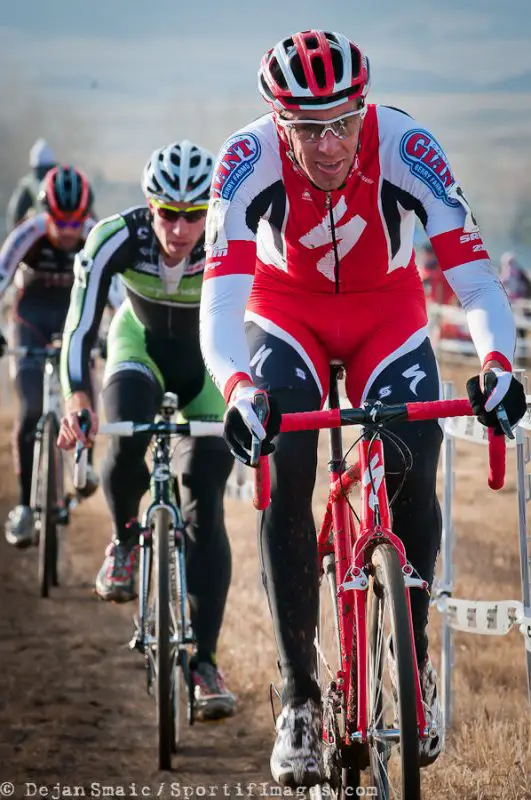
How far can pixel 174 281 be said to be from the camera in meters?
5.70

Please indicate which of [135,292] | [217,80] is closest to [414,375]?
[135,292]

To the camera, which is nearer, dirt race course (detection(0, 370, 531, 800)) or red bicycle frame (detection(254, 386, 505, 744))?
red bicycle frame (detection(254, 386, 505, 744))

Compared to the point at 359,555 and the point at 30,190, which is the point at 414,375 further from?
the point at 30,190

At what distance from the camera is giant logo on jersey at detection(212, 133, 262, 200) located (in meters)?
3.73

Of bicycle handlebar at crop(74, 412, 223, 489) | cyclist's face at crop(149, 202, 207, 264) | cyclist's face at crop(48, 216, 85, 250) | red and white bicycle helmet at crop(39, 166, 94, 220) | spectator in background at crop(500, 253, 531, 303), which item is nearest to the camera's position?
bicycle handlebar at crop(74, 412, 223, 489)

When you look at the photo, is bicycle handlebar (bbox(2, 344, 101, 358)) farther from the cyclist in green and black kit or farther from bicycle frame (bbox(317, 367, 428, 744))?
bicycle frame (bbox(317, 367, 428, 744))

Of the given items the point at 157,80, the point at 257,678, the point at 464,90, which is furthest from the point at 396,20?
the point at 257,678

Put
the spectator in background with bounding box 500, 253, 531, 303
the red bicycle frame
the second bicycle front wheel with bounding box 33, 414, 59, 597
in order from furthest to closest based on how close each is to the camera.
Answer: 1. the spectator in background with bounding box 500, 253, 531, 303
2. the second bicycle front wheel with bounding box 33, 414, 59, 597
3. the red bicycle frame

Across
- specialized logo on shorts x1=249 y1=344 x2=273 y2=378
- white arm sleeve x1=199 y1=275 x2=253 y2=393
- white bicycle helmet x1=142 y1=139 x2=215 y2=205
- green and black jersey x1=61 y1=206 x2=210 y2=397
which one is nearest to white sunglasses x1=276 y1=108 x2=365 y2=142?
white arm sleeve x1=199 y1=275 x2=253 y2=393

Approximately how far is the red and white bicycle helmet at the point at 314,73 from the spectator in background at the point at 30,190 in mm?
9643

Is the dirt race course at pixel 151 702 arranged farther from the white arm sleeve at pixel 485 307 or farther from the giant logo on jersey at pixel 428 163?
the giant logo on jersey at pixel 428 163

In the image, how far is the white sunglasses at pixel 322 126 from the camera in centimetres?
361

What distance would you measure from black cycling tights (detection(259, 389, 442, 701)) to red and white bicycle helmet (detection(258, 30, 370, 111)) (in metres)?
0.94

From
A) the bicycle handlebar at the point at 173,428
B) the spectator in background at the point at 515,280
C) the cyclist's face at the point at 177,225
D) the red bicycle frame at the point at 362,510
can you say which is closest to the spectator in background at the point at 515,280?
the spectator in background at the point at 515,280
